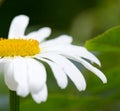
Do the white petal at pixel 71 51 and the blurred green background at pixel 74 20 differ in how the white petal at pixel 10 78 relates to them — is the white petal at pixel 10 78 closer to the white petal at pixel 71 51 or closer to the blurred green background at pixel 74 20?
the white petal at pixel 71 51

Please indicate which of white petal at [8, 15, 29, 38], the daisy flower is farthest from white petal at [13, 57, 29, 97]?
white petal at [8, 15, 29, 38]

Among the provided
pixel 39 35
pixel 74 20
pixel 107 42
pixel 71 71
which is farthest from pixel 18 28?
pixel 74 20

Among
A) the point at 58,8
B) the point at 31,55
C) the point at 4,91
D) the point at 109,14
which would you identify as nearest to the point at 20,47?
the point at 31,55

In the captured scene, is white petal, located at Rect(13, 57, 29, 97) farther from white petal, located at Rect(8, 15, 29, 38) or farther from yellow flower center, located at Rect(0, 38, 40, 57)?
white petal, located at Rect(8, 15, 29, 38)

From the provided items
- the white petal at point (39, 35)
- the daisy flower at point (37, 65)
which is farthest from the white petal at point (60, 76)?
the white petal at point (39, 35)

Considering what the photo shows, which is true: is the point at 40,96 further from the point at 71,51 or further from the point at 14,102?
the point at 71,51

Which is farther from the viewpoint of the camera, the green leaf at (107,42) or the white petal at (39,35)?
the white petal at (39,35)

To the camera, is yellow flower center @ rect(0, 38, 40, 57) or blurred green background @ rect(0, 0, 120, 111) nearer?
yellow flower center @ rect(0, 38, 40, 57)

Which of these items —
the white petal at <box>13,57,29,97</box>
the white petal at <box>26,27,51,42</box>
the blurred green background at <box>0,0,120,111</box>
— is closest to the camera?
the white petal at <box>13,57,29,97</box>
